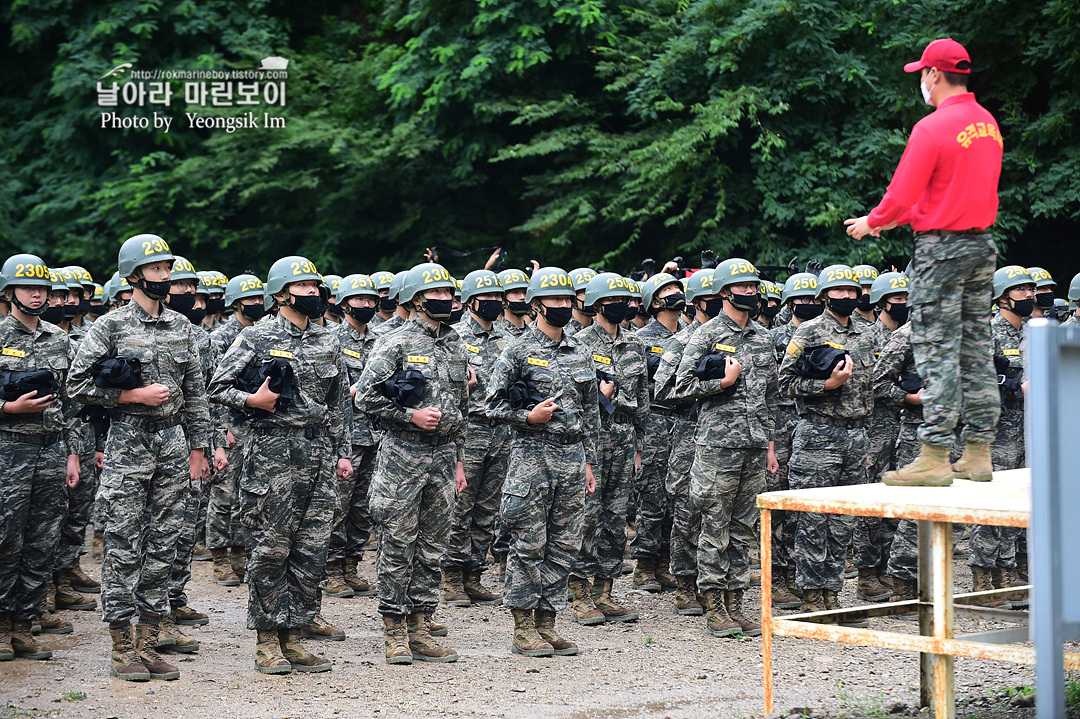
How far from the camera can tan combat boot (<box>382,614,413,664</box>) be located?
7.91 meters

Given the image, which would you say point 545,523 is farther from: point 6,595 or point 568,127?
point 568,127

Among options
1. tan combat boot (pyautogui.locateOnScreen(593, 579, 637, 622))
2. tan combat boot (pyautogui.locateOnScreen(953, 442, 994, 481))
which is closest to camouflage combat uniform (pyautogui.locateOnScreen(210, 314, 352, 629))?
tan combat boot (pyautogui.locateOnScreen(593, 579, 637, 622))

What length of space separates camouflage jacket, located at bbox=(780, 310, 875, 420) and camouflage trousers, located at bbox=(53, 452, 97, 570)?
20.6ft

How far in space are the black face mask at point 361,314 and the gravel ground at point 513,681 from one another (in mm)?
3508

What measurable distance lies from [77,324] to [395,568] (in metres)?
6.40

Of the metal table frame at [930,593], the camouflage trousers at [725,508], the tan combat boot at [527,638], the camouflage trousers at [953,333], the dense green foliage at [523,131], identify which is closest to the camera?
the metal table frame at [930,593]

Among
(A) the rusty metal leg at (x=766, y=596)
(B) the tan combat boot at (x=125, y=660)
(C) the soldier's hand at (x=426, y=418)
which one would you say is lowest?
(B) the tan combat boot at (x=125, y=660)

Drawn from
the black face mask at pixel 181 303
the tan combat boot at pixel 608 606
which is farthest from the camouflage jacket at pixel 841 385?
the black face mask at pixel 181 303

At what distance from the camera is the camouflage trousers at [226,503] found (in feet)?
35.6

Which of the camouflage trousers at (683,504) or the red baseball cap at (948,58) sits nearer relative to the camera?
the red baseball cap at (948,58)

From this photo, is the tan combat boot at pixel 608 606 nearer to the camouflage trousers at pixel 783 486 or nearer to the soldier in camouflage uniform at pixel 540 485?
the soldier in camouflage uniform at pixel 540 485

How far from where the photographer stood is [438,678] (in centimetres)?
757

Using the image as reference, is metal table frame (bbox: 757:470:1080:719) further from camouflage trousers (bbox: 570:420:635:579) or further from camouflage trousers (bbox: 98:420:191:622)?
camouflage trousers (bbox: 98:420:191:622)

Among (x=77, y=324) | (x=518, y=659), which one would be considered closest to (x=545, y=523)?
(x=518, y=659)
